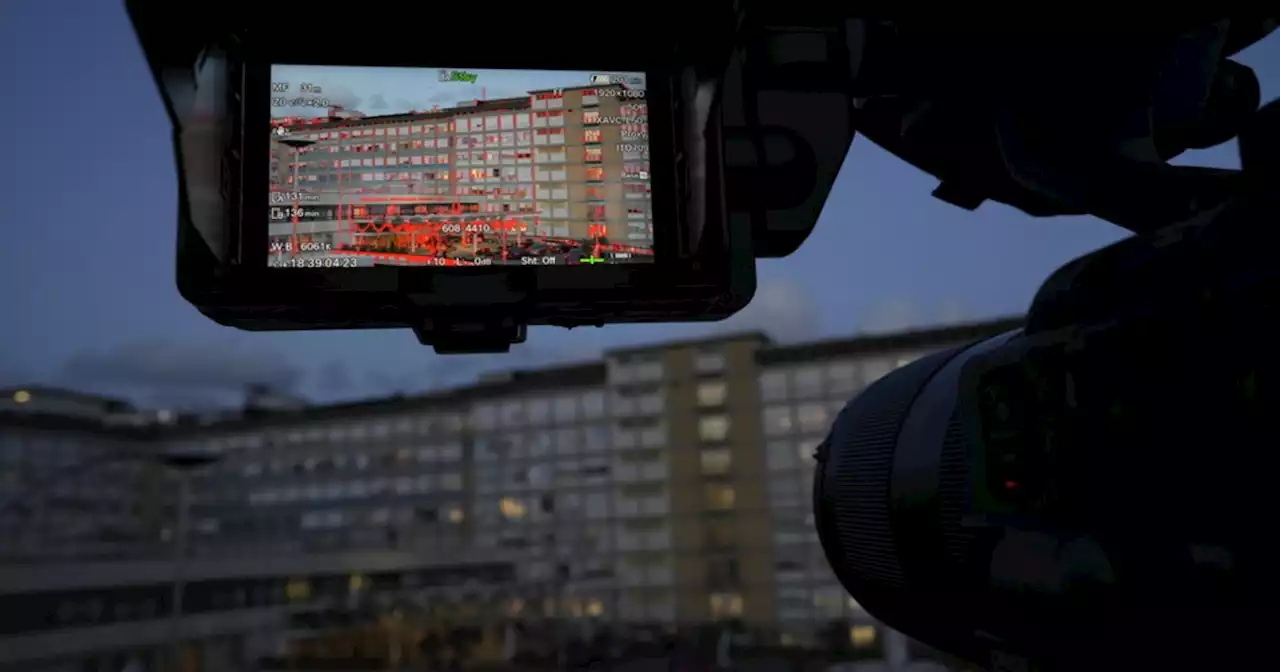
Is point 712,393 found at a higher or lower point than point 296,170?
higher

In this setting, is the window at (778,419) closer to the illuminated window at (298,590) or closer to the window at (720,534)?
the window at (720,534)

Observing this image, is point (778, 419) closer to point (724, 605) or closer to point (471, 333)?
point (724, 605)

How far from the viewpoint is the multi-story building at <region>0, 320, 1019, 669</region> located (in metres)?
23.1

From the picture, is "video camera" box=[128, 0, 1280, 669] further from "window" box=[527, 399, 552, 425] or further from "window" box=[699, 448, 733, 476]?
"window" box=[527, 399, 552, 425]

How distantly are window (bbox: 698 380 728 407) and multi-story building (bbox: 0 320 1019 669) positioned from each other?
0.15 feet

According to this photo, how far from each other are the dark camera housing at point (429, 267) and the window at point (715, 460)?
2484 cm

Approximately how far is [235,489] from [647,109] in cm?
3343

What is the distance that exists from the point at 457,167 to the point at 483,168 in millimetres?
25

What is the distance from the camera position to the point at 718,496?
84.2 ft

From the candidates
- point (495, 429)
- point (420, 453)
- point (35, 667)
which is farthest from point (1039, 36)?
point (420, 453)

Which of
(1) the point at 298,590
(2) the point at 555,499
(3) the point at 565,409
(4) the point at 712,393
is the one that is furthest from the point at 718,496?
(1) the point at 298,590

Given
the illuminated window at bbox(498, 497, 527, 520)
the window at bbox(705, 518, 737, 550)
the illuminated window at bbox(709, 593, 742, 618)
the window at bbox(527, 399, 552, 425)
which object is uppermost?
the window at bbox(527, 399, 552, 425)

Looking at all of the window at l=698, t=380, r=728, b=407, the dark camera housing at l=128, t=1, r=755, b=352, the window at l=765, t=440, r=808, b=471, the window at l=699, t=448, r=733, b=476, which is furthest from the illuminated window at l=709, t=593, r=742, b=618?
the dark camera housing at l=128, t=1, r=755, b=352

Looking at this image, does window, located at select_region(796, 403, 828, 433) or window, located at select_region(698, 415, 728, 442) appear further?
window, located at select_region(698, 415, 728, 442)
